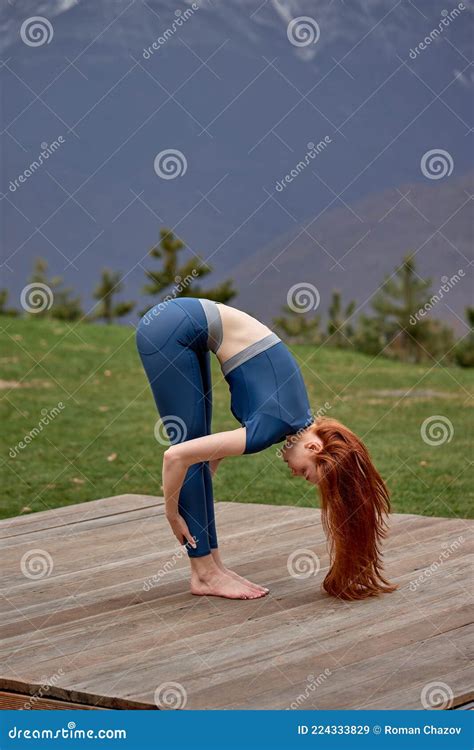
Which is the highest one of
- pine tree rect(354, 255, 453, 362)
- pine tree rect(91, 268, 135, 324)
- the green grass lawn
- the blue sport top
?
pine tree rect(354, 255, 453, 362)

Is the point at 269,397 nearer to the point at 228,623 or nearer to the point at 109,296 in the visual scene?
the point at 228,623

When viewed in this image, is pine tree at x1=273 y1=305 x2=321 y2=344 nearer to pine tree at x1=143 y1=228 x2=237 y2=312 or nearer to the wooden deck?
pine tree at x1=143 y1=228 x2=237 y2=312

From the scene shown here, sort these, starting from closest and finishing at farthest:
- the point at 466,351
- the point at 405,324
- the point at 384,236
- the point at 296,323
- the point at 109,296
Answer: the point at 466,351
the point at 405,324
the point at 296,323
the point at 109,296
the point at 384,236

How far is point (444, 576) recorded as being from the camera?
147 inches

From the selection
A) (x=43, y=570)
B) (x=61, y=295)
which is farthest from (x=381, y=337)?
(x=43, y=570)

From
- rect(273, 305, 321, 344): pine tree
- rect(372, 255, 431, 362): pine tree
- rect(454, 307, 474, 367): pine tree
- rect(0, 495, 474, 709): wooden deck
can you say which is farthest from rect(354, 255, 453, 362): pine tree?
rect(0, 495, 474, 709): wooden deck

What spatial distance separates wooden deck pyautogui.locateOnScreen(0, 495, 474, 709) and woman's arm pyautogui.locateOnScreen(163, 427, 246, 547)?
0.38 m

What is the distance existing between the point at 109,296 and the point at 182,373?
1691cm

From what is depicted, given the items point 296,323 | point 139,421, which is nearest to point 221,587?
point 139,421

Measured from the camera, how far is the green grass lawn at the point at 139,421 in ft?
21.3

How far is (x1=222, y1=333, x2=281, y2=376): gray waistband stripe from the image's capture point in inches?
133

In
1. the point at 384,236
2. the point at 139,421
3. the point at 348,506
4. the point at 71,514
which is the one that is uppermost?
the point at 384,236

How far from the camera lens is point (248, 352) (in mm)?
3377

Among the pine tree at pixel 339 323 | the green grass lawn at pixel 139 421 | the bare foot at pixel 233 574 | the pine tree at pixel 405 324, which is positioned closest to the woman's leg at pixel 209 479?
the bare foot at pixel 233 574
